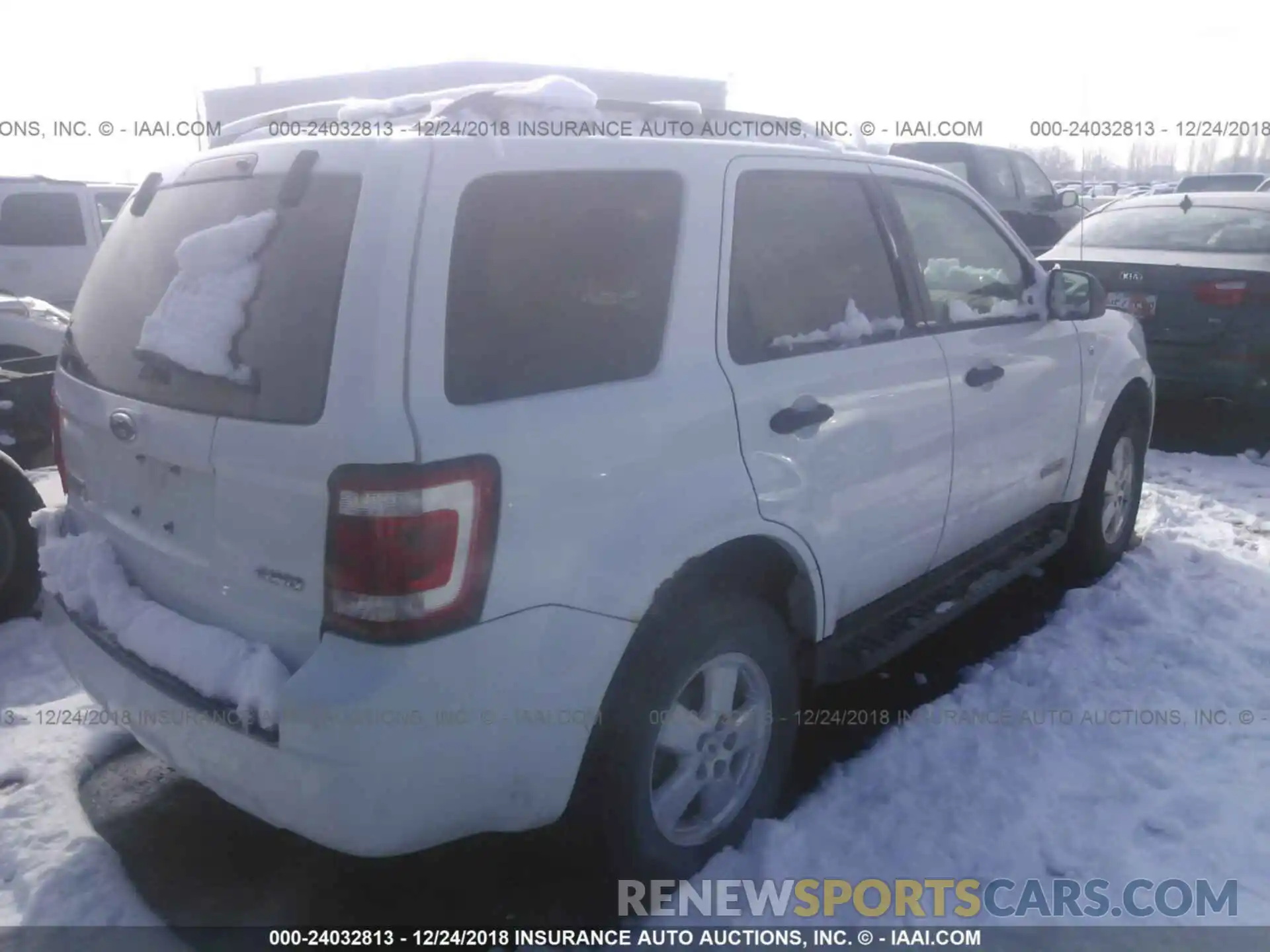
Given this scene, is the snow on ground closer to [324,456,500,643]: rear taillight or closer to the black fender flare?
the black fender flare

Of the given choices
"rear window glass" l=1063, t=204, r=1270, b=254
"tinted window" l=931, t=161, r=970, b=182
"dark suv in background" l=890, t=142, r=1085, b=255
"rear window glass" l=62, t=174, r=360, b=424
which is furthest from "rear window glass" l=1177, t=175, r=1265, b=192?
"rear window glass" l=62, t=174, r=360, b=424

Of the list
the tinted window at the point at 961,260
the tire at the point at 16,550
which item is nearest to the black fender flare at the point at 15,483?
the tire at the point at 16,550

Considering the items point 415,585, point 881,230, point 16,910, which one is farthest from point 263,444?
point 881,230

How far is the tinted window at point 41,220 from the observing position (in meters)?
9.95

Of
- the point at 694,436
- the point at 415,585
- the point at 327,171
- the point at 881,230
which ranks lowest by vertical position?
the point at 415,585

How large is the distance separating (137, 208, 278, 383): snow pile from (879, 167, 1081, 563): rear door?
2033 mm

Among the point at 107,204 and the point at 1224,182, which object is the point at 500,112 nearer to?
the point at 107,204

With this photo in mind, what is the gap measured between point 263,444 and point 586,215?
0.88m

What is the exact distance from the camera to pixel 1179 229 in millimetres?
7152

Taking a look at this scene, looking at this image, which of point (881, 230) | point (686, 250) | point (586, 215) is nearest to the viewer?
point (586, 215)

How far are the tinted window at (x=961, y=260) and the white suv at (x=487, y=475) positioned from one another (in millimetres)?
299

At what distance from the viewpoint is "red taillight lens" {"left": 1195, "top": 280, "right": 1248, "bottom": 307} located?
6.38 meters

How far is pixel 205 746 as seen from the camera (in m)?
2.21

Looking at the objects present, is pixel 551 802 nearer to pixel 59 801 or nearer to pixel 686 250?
pixel 686 250
